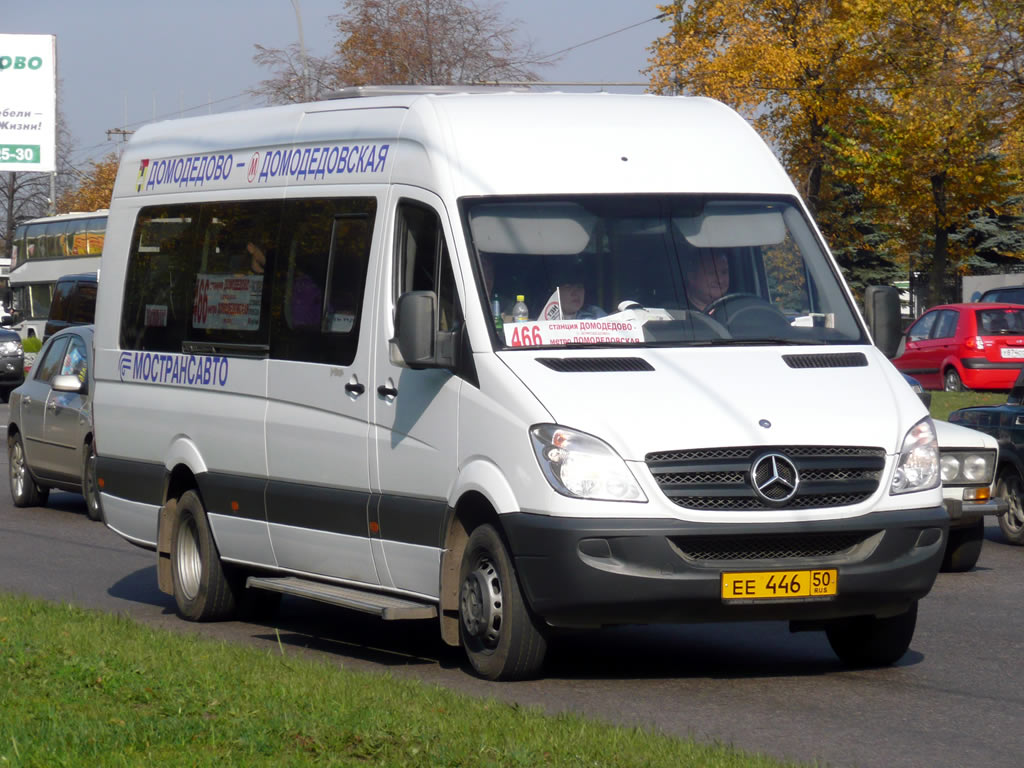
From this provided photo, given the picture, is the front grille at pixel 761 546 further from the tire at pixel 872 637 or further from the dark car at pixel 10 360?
the dark car at pixel 10 360

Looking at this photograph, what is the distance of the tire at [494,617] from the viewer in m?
7.74

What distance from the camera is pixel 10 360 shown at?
36.7m

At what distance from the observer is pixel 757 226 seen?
8.84 metres

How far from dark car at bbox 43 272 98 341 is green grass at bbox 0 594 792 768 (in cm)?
2900

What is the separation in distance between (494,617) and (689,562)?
921 mm

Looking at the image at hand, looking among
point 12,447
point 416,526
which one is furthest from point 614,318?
point 12,447

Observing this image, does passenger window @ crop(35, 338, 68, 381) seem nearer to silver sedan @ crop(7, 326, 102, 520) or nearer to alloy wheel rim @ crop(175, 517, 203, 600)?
silver sedan @ crop(7, 326, 102, 520)

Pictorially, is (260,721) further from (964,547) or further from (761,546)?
(964,547)

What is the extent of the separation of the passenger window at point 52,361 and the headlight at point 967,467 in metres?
9.00

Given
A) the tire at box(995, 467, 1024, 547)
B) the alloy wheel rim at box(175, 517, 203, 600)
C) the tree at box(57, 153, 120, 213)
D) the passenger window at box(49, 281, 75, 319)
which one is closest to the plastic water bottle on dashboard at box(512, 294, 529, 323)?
the alloy wheel rim at box(175, 517, 203, 600)

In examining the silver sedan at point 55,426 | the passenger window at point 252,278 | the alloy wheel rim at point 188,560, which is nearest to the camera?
the passenger window at point 252,278

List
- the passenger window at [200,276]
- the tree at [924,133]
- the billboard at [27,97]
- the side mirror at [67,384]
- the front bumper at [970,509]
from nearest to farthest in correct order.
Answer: the passenger window at [200,276], the front bumper at [970,509], the side mirror at [67,384], the tree at [924,133], the billboard at [27,97]

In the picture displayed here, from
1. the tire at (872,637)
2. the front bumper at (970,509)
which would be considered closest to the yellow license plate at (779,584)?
the tire at (872,637)

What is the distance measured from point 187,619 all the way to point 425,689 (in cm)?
356
